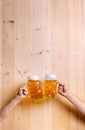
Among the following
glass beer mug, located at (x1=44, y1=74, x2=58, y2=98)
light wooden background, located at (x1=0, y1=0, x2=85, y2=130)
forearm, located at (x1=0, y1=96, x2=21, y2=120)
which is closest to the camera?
glass beer mug, located at (x1=44, y1=74, x2=58, y2=98)

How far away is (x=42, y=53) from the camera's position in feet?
6.16

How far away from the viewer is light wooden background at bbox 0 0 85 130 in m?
1.85

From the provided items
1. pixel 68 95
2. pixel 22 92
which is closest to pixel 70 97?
pixel 68 95

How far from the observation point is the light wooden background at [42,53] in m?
1.85

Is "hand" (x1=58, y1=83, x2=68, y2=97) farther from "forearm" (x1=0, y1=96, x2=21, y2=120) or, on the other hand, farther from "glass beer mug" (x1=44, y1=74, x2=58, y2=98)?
"forearm" (x1=0, y1=96, x2=21, y2=120)

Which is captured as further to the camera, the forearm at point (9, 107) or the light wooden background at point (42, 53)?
the light wooden background at point (42, 53)

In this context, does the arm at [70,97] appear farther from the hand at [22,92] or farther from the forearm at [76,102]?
the hand at [22,92]

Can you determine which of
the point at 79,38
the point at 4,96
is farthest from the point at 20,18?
the point at 4,96

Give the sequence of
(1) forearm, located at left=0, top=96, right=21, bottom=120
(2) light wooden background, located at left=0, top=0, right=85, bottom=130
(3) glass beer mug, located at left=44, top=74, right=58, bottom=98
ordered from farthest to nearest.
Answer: (2) light wooden background, located at left=0, top=0, right=85, bottom=130, (1) forearm, located at left=0, top=96, right=21, bottom=120, (3) glass beer mug, located at left=44, top=74, right=58, bottom=98

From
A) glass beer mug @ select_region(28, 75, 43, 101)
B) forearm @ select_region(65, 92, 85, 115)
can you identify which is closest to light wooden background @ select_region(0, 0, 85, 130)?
forearm @ select_region(65, 92, 85, 115)

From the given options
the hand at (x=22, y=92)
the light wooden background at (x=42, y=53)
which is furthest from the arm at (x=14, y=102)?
the light wooden background at (x=42, y=53)

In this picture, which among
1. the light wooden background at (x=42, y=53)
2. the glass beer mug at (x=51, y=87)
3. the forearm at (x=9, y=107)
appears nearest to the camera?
the glass beer mug at (x=51, y=87)

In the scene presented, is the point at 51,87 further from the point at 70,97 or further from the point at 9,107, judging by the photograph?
the point at 9,107

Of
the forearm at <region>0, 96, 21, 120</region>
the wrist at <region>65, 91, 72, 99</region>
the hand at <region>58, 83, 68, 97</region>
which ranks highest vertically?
the hand at <region>58, 83, 68, 97</region>
